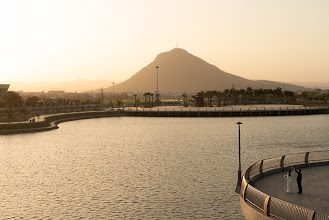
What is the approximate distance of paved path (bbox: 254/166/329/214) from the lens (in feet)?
92.0

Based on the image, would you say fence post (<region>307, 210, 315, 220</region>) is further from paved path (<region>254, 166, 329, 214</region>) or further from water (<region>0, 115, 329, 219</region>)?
water (<region>0, 115, 329, 219</region>)

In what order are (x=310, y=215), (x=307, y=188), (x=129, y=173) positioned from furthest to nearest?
(x=129, y=173) → (x=307, y=188) → (x=310, y=215)

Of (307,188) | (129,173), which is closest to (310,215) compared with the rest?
(307,188)

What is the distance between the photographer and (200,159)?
62.6 metres

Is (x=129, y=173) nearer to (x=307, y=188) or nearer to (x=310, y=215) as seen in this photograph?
(x=307, y=188)

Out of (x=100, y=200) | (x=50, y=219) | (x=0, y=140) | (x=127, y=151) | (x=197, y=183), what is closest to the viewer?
(x=50, y=219)

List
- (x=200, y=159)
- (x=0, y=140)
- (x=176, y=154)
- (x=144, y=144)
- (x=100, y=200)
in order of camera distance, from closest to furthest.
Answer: (x=100, y=200), (x=200, y=159), (x=176, y=154), (x=144, y=144), (x=0, y=140)

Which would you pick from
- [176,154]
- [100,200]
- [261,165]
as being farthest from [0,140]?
[261,165]

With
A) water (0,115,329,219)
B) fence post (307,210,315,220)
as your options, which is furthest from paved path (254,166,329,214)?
fence post (307,210,315,220)

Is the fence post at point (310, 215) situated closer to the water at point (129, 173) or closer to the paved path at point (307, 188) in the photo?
the paved path at point (307, 188)

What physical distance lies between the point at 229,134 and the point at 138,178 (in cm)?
5522

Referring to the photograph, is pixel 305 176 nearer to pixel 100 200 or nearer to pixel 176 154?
pixel 100 200

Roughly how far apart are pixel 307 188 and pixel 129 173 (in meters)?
26.0

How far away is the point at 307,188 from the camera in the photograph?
31844 mm
